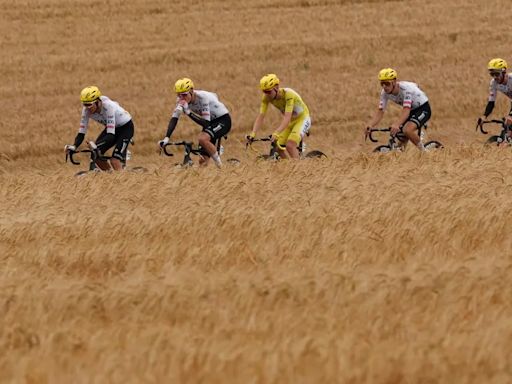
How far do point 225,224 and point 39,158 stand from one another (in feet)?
57.8

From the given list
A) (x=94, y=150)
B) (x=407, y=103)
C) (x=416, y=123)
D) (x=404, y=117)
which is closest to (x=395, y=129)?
(x=404, y=117)

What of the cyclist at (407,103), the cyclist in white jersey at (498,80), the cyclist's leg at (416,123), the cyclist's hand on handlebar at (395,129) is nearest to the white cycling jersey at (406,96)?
the cyclist at (407,103)

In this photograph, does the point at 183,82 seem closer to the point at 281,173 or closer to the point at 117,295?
the point at 281,173

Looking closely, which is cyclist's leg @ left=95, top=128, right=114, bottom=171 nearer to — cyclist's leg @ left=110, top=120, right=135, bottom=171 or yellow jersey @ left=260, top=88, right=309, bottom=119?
cyclist's leg @ left=110, top=120, right=135, bottom=171

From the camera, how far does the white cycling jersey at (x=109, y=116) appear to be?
19.7 meters

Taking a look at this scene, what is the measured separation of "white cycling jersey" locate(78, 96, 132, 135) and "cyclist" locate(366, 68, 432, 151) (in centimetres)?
453

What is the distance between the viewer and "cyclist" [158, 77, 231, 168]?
19.9m

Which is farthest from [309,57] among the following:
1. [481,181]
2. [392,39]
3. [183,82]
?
[481,181]

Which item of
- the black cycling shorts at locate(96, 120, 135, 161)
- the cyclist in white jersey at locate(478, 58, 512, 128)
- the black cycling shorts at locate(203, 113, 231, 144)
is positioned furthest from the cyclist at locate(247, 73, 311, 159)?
the cyclist in white jersey at locate(478, 58, 512, 128)

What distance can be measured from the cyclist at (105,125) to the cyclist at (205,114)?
0.90 meters

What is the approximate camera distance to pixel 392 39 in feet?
129

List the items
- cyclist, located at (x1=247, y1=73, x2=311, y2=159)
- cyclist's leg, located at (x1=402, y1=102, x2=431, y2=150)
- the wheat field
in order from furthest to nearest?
cyclist's leg, located at (x1=402, y1=102, x2=431, y2=150) < cyclist, located at (x1=247, y1=73, x2=311, y2=159) < the wheat field

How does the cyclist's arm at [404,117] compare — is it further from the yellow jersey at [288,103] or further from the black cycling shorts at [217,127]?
the black cycling shorts at [217,127]

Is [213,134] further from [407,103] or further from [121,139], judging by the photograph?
[407,103]
